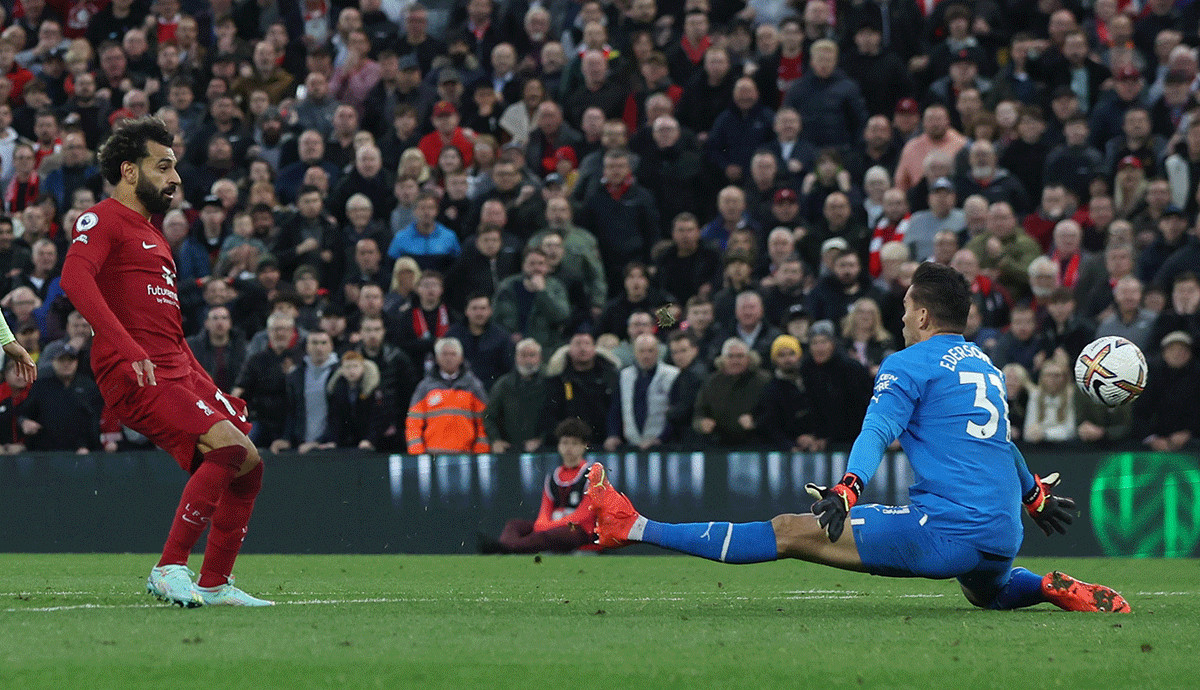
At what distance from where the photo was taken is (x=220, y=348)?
15.2m

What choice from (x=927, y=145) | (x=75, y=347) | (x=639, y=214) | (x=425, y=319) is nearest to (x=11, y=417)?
(x=75, y=347)

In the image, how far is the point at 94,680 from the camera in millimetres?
4867

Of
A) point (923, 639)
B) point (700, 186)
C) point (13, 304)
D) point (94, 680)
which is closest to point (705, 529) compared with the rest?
point (923, 639)

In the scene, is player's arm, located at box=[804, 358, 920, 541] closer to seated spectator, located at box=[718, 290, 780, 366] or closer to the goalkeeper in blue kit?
the goalkeeper in blue kit

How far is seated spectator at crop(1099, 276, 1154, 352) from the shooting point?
43.9ft

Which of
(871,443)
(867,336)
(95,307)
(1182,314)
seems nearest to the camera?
(871,443)

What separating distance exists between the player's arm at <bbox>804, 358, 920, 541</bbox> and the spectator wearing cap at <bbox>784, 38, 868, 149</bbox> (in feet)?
32.5

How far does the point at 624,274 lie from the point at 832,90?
3.29 m

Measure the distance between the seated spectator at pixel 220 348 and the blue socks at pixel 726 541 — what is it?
28.4 ft

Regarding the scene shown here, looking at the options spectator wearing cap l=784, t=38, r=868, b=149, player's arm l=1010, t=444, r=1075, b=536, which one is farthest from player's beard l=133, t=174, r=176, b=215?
spectator wearing cap l=784, t=38, r=868, b=149

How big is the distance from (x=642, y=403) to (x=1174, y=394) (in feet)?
14.5

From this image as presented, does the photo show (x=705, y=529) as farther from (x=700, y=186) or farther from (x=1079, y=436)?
(x=700, y=186)

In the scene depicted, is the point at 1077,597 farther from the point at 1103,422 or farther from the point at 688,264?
the point at 688,264

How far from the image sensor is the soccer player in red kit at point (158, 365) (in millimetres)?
7156
